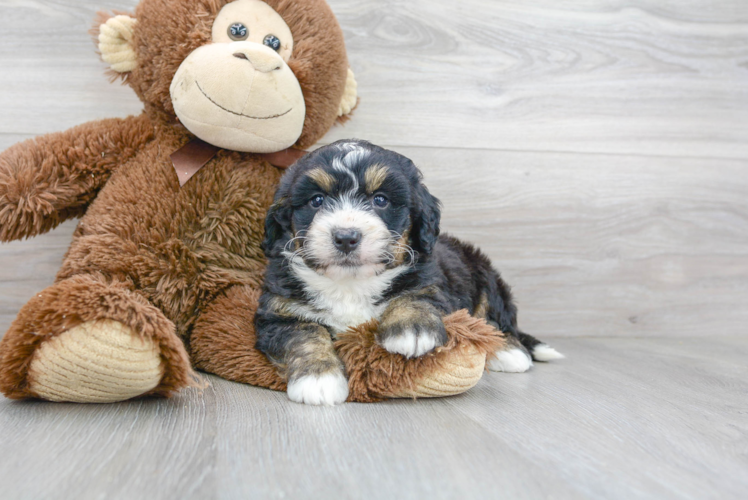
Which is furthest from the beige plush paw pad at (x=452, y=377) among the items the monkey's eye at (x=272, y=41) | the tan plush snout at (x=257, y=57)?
the monkey's eye at (x=272, y=41)

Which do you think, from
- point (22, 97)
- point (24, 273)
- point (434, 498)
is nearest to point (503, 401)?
point (434, 498)

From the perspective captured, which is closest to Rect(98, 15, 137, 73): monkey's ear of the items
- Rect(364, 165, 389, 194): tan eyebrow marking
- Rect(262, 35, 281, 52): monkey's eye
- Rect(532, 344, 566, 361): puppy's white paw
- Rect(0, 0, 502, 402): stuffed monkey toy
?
Rect(0, 0, 502, 402): stuffed monkey toy

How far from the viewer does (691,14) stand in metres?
2.99

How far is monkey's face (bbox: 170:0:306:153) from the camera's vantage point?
192 cm

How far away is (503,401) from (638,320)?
1.62 m

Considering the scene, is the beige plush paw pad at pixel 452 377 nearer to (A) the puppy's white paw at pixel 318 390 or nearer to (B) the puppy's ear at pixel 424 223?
(A) the puppy's white paw at pixel 318 390

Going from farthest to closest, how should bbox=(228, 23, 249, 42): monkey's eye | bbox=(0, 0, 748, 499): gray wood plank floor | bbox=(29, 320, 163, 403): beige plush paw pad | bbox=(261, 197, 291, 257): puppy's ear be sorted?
bbox=(0, 0, 748, 499): gray wood plank floor, bbox=(228, 23, 249, 42): monkey's eye, bbox=(261, 197, 291, 257): puppy's ear, bbox=(29, 320, 163, 403): beige plush paw pad

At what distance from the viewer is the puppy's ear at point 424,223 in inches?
74.7

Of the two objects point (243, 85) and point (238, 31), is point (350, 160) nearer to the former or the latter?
point (243, 85)

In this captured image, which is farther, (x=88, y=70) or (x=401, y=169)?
(x=88, y=70)

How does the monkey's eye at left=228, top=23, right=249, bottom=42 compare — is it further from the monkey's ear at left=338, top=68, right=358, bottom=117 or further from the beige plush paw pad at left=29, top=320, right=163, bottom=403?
the beige plush paw pad at left=29, top=320, right=163, bottom=403

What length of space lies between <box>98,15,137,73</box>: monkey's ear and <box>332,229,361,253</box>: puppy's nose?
3.37 feet

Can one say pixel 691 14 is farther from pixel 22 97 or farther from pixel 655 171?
pixel 22 97

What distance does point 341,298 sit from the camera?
1.92 metres
